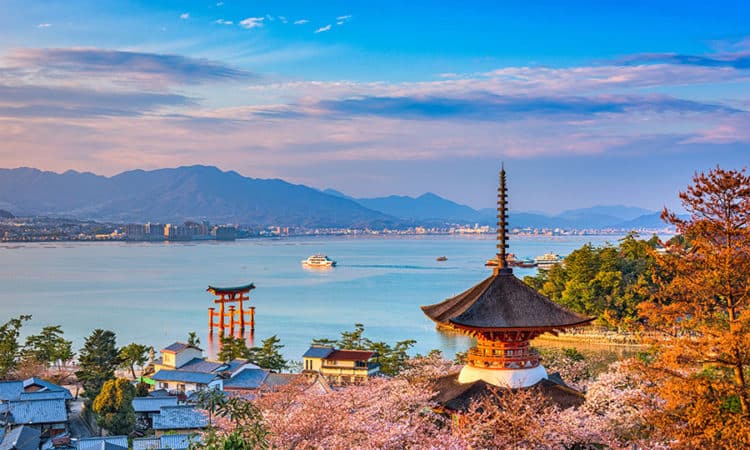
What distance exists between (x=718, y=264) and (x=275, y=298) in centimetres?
4669

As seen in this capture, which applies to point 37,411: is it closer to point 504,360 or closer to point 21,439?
point 21,439

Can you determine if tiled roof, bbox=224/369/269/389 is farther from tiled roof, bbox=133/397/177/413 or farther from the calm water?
the calm water

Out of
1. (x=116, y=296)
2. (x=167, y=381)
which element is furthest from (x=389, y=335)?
(x=116, y=296)

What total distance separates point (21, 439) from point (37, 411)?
2234mm

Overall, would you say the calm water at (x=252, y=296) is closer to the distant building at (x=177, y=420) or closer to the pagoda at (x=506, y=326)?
the distant building at (x=177, y=420)

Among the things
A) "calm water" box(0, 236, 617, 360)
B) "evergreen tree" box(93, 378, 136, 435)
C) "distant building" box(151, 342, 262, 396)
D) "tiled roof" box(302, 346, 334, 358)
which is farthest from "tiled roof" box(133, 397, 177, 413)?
"calm water" box(0, 236, 617, 360)

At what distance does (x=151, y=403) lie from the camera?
18.1 m

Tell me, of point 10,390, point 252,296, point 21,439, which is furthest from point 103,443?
point 252,296

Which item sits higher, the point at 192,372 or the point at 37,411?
the point at 37,411

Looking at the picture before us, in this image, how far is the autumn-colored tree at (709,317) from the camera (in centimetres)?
734

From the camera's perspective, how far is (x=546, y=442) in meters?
6.93

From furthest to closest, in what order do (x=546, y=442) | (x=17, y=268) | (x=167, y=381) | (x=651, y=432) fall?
(x=17, y=268) → (x=167, y=381) → (x=651, y=432) → (x=546, y=442)

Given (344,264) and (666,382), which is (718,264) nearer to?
(666,382)

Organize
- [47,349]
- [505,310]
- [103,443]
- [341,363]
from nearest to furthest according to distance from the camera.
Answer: [505,310], [103,443], [341,363], [47,349]
